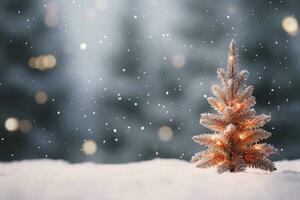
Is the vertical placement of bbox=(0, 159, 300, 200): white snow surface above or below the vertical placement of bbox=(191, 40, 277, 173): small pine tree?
below

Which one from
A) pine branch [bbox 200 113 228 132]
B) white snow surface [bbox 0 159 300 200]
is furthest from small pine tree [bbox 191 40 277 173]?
white snow surface [bbox 0 159 300 200]

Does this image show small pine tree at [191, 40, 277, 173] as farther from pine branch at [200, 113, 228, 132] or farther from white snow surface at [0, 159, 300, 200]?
white snow surface at [0, 159, 300, 200]

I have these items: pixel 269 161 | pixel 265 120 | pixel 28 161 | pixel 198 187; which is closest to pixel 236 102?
pixel 265 120

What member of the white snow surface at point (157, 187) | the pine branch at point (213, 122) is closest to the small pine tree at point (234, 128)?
the pine branch at point (213, 122)

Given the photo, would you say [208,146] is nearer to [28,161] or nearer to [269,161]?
[269,161]

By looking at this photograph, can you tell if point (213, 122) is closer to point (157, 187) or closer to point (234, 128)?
point (234, 128)

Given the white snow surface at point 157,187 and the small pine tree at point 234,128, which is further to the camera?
the small pine tree at point 234,128

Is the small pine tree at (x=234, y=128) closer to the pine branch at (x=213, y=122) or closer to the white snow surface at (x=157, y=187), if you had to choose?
the pine branch at (x=213, y=122)

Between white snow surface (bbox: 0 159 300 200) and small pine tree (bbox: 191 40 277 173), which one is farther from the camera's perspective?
small pine tree (bbox: 191 40 277 173)
